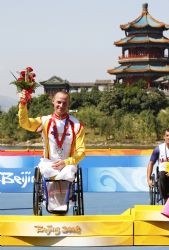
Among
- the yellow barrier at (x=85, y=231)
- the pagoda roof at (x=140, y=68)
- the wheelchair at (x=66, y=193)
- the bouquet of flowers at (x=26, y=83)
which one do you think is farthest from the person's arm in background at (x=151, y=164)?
the pagoda roof at (x=140, y=68)

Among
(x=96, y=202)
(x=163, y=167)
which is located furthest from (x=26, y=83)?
(x=96, y=202)

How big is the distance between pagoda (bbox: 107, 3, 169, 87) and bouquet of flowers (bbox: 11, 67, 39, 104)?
5681cm

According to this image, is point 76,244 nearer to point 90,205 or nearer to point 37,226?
point 37,226

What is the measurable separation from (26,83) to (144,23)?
59.3 meters

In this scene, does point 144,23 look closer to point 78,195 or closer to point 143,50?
point 143,50

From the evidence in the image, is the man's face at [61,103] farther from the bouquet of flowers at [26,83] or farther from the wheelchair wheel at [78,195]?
the wheelchair wheel at [78,195]

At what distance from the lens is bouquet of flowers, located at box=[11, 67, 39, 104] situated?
4875mm

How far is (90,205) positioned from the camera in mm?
7902

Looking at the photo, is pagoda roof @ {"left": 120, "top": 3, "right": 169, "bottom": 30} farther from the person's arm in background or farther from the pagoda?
the person's arm in background

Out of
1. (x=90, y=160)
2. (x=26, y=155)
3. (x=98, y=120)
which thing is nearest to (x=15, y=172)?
(x=26, y=155)

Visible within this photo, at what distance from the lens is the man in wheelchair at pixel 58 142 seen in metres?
4.80

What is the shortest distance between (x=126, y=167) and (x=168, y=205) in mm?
5601

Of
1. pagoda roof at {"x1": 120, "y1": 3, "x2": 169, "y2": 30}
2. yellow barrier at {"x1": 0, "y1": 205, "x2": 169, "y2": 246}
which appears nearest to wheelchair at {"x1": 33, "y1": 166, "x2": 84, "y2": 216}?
yellow barrier at {"x1": 0, "y1": 205, "x2": 169, "y2": 246}

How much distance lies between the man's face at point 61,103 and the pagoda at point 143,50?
56901 mm
